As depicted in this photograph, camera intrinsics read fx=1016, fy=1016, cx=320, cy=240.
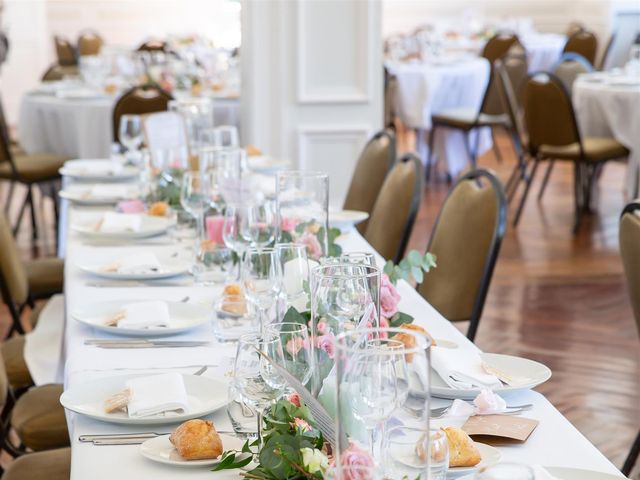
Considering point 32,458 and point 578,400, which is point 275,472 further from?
point 578,400

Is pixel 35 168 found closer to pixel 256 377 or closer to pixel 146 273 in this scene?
pixel 146 273

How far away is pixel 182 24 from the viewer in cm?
1320

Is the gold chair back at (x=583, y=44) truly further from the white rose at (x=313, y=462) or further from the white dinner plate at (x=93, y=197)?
the white rose at (x=313, y=462)

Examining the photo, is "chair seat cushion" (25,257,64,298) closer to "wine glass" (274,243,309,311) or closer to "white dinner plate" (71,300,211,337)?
"white dinner plate" (71,300,211,337)

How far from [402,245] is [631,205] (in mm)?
974

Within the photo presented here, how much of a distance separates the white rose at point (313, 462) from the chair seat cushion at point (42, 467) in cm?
104

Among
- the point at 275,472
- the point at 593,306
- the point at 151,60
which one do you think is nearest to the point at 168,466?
the point at 275,472

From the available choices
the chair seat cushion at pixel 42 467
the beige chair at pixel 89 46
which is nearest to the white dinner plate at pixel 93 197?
the chair seat cushion at pixel 42 467

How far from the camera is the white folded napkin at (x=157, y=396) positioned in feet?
4.88

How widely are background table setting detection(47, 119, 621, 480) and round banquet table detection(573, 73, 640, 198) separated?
15.1ft

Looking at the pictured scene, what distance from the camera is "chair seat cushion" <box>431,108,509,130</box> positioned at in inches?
311

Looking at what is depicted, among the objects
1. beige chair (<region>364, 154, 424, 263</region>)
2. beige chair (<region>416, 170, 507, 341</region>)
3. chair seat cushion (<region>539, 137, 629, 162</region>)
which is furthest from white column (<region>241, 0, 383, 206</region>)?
beige chair (<region>416, 170, 507, 341</region>)

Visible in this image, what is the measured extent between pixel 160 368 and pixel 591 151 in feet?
17.3

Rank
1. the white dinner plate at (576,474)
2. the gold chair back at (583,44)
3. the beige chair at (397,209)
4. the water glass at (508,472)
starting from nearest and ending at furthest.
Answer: the water glass at (508,472) → the white dinner plate at (576,474) → the beige chair at (397,209) → the gold chair back at (583,44)
